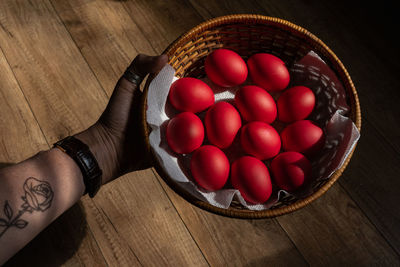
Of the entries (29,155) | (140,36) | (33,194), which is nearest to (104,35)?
(140,36)

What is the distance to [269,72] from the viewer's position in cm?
90

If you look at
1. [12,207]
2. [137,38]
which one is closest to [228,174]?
[12,207]

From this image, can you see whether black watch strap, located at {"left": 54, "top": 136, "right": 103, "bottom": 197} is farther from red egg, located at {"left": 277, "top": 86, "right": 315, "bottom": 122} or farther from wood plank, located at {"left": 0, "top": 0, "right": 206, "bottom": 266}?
red egg, located at {"left": 277, "top": 86, "right": 315, "bottom": 122}

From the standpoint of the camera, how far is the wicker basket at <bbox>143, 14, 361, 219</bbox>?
2.77ft

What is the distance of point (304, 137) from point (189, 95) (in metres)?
0.30

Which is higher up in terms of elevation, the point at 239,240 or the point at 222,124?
the point at 222,124

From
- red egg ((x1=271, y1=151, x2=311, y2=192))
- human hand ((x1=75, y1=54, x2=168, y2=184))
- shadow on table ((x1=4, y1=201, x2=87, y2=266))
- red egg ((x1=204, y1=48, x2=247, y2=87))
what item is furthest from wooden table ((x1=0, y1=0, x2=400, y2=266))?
red egg ((x1=204, y1=48, x2=247, y2=87))

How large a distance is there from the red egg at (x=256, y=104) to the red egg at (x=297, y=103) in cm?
3

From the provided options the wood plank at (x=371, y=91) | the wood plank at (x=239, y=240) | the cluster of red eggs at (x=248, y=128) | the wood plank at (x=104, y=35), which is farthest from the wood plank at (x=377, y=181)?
the wood plank at (x=104, y=35)

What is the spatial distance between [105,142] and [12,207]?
0.85 feet

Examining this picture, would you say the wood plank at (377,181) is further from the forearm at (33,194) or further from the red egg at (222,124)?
the forearm at (33,194)

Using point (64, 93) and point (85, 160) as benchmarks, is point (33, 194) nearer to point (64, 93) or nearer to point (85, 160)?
point (85, 160)

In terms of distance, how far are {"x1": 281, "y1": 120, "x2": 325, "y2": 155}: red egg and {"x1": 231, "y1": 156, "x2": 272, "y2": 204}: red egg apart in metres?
0.11

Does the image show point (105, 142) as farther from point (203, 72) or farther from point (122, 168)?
point (203, 72)
